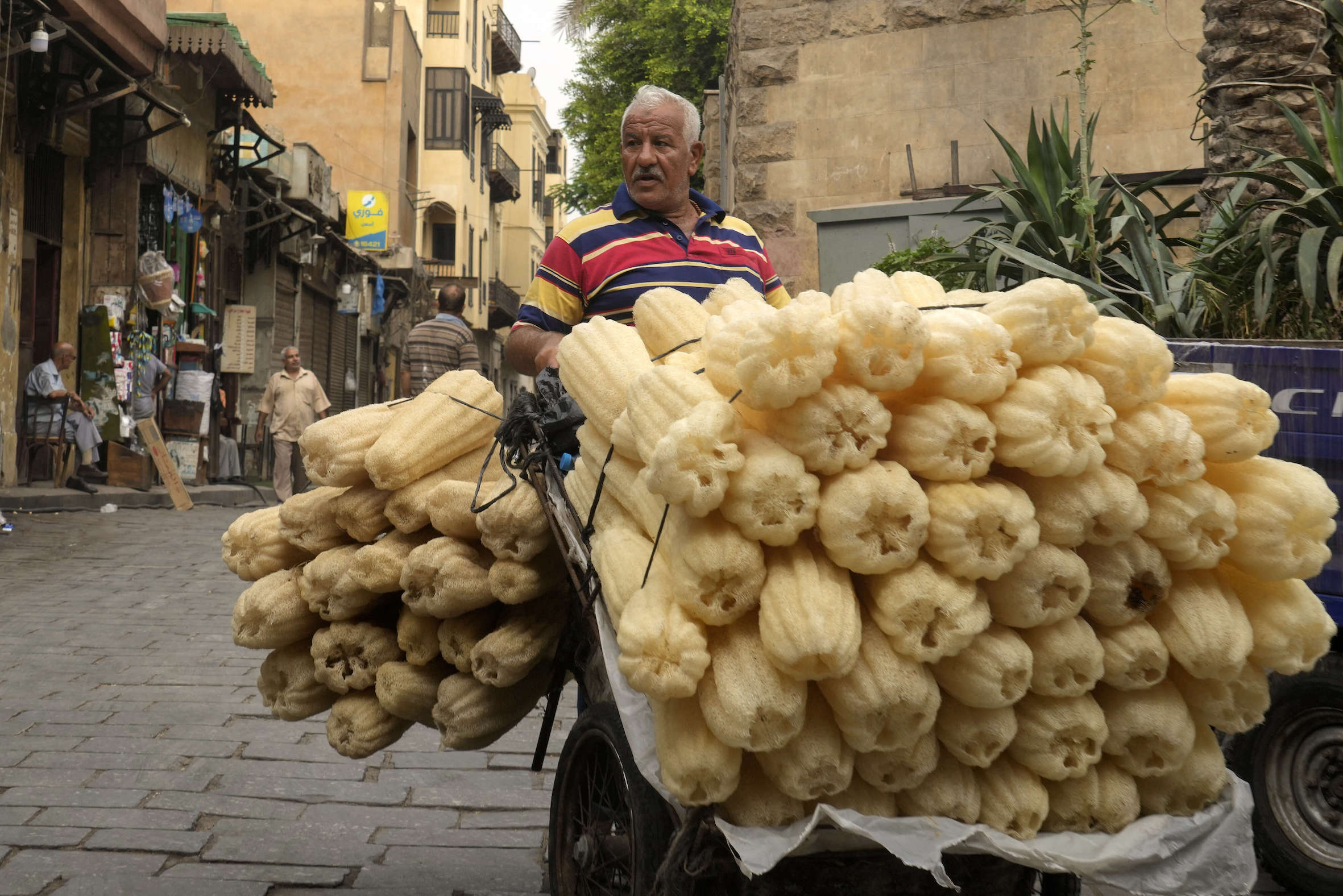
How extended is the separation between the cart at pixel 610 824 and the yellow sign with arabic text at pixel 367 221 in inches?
1003

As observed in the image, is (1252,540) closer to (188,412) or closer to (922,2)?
(922,2)

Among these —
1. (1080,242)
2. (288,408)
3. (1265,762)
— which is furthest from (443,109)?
(1265,762)

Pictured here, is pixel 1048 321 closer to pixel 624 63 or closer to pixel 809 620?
pixel 809 620

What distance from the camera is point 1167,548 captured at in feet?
6.81

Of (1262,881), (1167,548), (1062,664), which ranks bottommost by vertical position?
(1262,881)

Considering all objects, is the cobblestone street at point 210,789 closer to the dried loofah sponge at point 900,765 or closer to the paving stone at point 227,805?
the paving stone at point 227,805

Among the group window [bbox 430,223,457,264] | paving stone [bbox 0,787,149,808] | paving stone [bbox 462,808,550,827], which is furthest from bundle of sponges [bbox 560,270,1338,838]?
window [bbox 430,223,457,264]

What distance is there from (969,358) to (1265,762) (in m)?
2.36

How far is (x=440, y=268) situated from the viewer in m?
42.2

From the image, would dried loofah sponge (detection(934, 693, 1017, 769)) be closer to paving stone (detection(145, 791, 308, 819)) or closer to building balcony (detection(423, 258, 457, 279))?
paving stone (detection(145, 791, 308, 819))

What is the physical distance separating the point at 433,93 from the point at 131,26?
26.3 metres

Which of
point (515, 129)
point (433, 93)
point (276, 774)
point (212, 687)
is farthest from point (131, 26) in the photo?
point (515, 129)

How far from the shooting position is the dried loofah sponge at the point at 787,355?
1939 mm

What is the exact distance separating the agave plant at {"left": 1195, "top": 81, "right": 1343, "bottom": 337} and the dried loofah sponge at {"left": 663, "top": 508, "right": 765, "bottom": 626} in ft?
10.2
